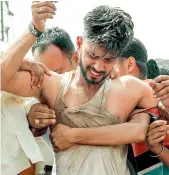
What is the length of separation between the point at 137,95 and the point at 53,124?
54cm

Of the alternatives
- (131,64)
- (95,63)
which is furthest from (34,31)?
(131,64)

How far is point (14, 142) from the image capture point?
245 centimetres

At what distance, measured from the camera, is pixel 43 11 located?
7.76 feet

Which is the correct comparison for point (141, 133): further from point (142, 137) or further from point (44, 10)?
point (44, 10)

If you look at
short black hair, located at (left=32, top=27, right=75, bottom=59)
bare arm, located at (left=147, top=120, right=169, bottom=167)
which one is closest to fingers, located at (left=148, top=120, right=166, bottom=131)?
bare arm, located at (left=147, top=120, right=169, bottom=167)

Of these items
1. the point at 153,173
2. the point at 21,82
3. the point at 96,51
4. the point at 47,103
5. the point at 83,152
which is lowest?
the point at 153,173

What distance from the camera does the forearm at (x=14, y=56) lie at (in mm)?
2414

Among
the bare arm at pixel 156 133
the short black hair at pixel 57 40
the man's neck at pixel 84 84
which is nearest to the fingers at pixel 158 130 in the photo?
the bare arm at pixel 156 133

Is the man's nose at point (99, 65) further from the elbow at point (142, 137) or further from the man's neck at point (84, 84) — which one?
the elbow at point (142, 137)

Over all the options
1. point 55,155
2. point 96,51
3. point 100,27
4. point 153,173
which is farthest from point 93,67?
point 153,173

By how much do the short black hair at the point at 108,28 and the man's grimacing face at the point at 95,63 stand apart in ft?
0.12

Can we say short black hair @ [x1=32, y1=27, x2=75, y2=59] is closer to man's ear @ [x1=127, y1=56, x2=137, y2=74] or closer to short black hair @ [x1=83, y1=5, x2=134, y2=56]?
man's ear @ [x1=127, y1=56, x2=137, y2=74]

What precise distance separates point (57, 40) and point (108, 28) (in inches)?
58.0

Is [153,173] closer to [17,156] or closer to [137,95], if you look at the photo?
[137,95]
